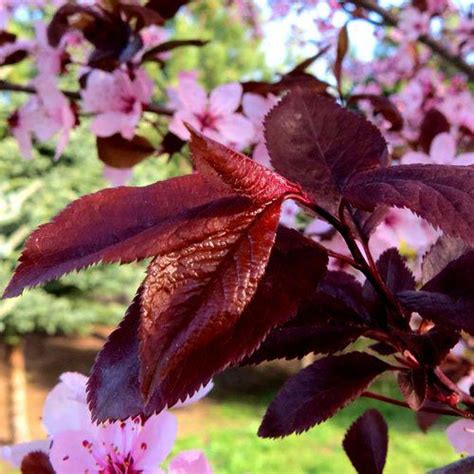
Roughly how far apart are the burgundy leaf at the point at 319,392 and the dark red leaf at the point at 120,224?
18 cm

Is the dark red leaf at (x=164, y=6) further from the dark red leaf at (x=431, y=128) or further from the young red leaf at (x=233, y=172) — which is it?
the young red leaf at (x=233, y=172)

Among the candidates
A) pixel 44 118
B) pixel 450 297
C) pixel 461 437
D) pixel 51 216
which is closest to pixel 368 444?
pixel 461 437

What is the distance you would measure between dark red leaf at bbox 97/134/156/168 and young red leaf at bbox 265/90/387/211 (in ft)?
1.94

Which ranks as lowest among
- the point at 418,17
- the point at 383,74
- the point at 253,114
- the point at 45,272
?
the point at 383,74

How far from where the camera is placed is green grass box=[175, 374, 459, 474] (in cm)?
494

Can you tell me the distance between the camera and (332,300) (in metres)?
0.44

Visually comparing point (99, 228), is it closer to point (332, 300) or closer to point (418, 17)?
point (332, 300)

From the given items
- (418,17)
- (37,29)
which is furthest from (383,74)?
(37,29)

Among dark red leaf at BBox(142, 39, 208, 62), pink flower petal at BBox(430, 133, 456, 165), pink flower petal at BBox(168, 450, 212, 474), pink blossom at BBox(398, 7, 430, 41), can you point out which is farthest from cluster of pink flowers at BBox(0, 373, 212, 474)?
pink blossom at BBox(398, 7, 430, 41)

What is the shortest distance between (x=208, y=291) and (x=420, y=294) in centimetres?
17

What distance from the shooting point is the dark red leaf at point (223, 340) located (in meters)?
0.32

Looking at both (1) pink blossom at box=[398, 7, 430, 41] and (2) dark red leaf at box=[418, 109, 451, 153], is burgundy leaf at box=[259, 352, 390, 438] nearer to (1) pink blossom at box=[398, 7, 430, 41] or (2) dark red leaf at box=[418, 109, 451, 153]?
(2) dark red leaf at box=[418, 109, 451, 153]

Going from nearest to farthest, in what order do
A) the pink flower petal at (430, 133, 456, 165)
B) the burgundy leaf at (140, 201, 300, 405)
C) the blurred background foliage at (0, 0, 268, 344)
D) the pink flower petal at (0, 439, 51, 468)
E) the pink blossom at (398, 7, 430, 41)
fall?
the burgundy leaf at (140, 201, 300, 405)
the pink flower petal at (0, 439, 51, 468)
the pink flower petal at (430, 133, 456, 165)
the pink blossom at (398, 7, 430, 41)
the blurred background foliage at (0, 0, 268, 344)

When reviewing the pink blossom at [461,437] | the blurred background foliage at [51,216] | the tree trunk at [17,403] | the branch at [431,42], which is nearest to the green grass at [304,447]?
the tree trunk at [17,403]
